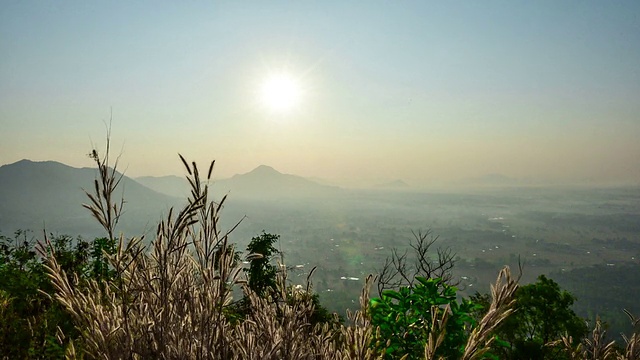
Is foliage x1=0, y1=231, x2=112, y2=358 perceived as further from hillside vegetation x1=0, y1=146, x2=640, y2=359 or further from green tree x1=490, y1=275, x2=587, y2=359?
green tree x1=490, y1=275, x2=587, y2=359

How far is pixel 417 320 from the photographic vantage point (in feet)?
10.1

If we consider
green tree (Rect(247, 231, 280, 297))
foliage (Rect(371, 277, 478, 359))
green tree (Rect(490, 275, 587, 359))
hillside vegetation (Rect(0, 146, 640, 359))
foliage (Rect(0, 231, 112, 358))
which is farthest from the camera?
green tree (Rect(247, 231, 280, 297))

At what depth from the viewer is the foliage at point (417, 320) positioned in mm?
2885

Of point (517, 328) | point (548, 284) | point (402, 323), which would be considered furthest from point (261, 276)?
point (402, 323)

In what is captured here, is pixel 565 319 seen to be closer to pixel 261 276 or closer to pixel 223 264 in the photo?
pixel 261 276

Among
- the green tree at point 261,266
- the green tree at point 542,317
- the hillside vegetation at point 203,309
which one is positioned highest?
the hillside vegetation at point 203,309

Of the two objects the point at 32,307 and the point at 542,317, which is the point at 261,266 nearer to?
the point at 542,317

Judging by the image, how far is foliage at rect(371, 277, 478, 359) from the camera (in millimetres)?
2885

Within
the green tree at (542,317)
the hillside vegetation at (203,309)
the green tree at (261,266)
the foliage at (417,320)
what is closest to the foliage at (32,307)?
the hillside vegetation at (203,309)

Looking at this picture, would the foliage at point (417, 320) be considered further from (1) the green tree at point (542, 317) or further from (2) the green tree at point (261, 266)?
(2) the green tree at point (261, 266)

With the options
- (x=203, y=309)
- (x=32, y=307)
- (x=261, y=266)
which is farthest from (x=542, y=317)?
(x=203, y=309)

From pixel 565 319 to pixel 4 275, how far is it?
23456 mm

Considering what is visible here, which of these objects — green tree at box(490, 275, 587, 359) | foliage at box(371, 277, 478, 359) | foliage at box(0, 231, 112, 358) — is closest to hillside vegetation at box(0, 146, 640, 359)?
foliage at box(371, 277, 478, 359)

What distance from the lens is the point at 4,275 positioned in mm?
8961
